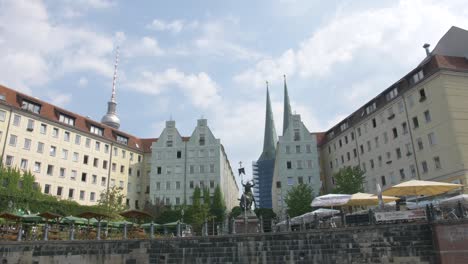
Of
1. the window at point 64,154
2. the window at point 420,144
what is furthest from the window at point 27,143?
the window at point 420,144

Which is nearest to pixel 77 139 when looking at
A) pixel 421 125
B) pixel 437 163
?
pixel 421 125

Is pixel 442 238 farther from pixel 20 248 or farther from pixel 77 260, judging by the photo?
pixel 20 248

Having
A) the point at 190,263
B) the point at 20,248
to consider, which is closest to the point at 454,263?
the point at 190,263

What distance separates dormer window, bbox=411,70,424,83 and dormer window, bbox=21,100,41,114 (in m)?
55.2

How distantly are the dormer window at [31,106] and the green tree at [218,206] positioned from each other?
32.2 meters

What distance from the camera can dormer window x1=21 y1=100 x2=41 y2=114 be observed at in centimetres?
5335

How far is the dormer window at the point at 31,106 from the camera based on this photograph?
53.3 m

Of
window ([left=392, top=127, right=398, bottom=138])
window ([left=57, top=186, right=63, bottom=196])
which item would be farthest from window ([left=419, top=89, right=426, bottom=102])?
window ([left=57, top=186, right=63, bottom=196])

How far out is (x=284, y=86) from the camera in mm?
147750

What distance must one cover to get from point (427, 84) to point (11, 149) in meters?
56.1

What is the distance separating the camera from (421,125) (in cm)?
4312

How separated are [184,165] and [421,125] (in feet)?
133

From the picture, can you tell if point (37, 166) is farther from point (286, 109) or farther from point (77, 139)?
point (286, 109)

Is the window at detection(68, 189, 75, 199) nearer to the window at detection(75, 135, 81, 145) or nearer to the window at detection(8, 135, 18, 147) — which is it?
the window at detection(75, 135, 81, 145)
